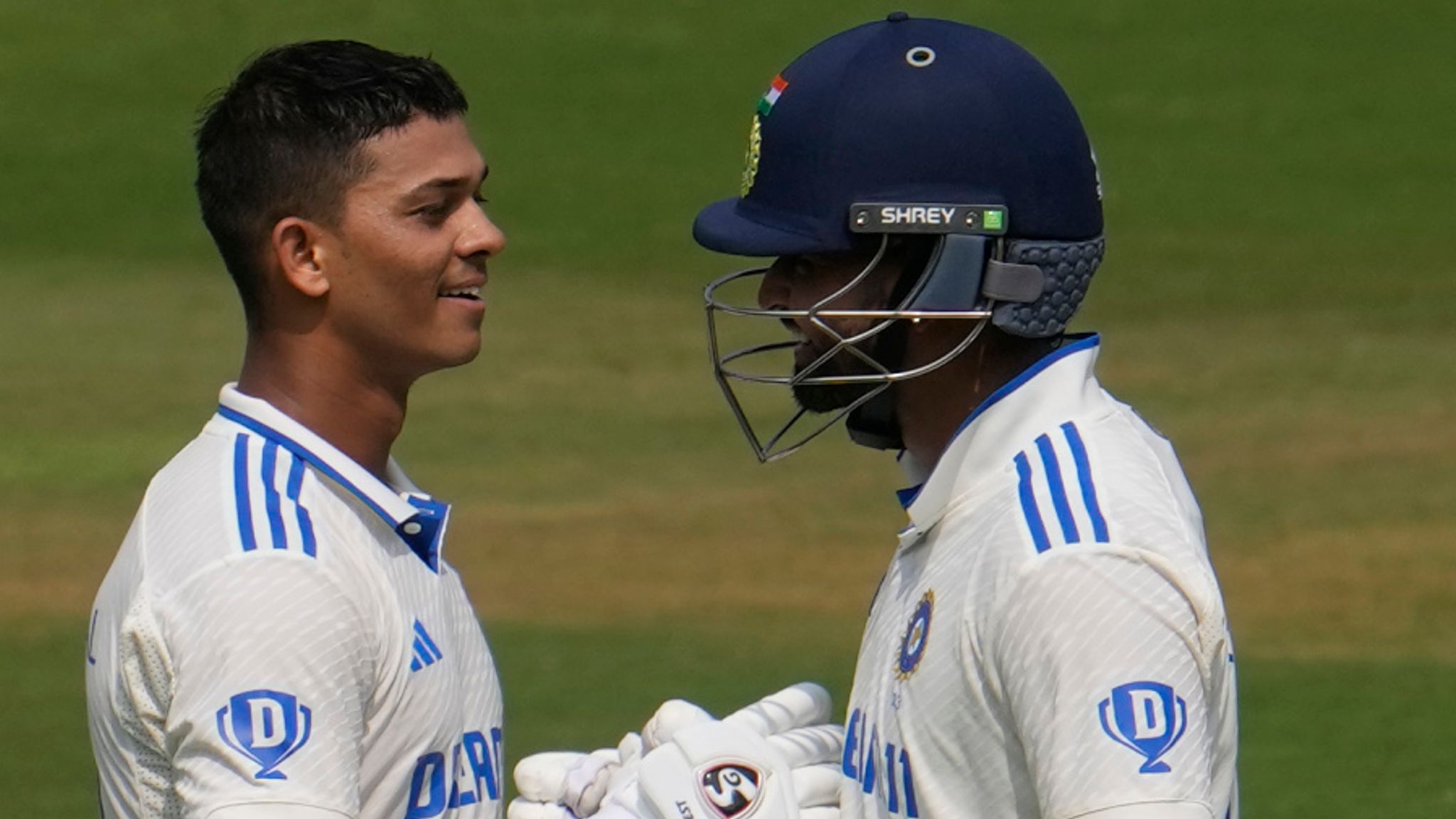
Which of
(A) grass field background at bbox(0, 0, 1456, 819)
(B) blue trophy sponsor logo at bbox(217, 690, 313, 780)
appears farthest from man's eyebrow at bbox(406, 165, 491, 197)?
(A) grass field background at bbox(0, 0, 1456, 819)

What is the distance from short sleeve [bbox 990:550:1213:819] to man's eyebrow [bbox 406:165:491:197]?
3.74 ft

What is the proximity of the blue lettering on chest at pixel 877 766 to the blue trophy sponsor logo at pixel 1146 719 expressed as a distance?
37 centimetres

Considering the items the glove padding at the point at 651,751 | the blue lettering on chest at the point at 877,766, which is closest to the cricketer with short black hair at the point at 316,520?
the glove padding at the point at 651,751

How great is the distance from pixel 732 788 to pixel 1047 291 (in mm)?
876

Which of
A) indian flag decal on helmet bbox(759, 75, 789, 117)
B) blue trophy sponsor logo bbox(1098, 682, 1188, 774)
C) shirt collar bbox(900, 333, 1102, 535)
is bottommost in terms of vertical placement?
blue trophy sponsor logo bbox(1098, 682, 1188, 774)

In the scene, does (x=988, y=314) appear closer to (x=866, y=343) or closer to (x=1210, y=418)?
(x=866, y=343)

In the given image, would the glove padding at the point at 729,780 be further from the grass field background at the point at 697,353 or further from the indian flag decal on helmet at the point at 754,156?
the grass field background at the point at 697,353

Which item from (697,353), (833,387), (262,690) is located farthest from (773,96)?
(697,353)

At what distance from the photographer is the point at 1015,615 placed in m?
3.24

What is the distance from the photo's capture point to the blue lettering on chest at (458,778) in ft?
12.0

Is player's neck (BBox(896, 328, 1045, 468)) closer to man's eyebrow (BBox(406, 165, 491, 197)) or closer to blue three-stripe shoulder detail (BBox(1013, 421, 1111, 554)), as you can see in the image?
blue three-stripe shoulder detail (BBox(1013, 421, 1111, 554))

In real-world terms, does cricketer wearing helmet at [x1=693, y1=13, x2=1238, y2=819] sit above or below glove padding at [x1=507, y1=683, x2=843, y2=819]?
above

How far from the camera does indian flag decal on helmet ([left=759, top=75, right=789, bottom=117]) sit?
3.79 metres

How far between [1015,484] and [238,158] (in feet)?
4.15
